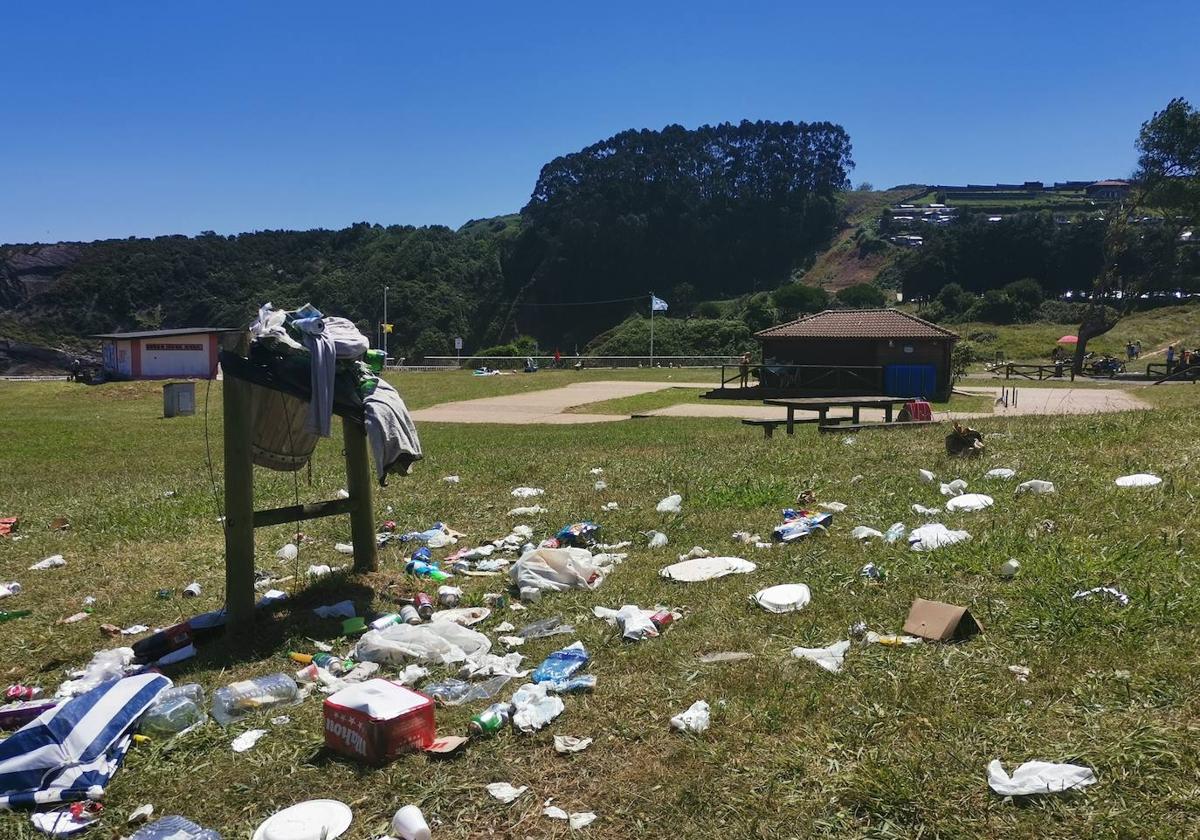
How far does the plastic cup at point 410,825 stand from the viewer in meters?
2.71

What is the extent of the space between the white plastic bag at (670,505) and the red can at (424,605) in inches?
94.5

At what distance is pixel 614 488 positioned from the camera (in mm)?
8289

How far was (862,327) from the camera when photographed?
31828 millimetres

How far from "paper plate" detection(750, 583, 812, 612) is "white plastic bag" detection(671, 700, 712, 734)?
1.22 meters

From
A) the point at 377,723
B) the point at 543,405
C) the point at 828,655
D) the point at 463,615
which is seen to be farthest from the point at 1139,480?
the point at 543,405

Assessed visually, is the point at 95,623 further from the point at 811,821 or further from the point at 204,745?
the point at 811,821

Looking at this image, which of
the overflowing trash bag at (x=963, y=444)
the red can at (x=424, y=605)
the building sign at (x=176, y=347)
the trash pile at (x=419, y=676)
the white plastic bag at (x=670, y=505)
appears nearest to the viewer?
the trash pile at (x=419, y=676)

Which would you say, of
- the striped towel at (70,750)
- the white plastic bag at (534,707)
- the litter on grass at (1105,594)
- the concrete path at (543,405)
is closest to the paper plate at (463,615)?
the white plastic bag at (534,707)

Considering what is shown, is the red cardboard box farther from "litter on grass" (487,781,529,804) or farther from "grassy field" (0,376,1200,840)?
"litter on grass" (487,781,529,804)

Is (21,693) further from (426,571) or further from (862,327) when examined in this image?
(862,327)

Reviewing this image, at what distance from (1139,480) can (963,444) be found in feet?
7.80

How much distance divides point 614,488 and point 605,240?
101623mm

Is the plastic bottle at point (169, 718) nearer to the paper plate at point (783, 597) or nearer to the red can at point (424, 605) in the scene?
the red can at point (424, 605)

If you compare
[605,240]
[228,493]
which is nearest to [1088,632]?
[228,493]
